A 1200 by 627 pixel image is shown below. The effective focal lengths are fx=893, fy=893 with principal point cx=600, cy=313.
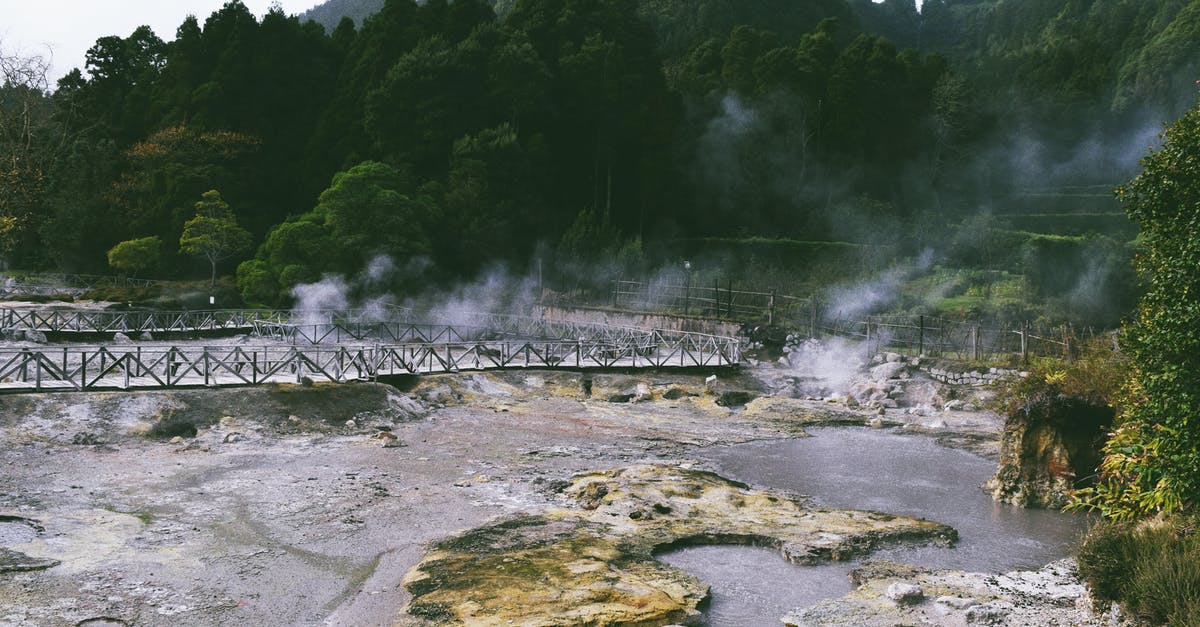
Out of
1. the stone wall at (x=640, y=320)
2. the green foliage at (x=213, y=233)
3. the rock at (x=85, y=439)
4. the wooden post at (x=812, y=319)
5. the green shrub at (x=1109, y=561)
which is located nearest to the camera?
the green shrub at (x=1109, y=561)

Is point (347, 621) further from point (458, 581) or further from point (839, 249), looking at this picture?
point (839, 249)

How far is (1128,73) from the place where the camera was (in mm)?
52000

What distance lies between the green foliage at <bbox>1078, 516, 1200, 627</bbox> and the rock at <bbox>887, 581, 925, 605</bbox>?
165cm

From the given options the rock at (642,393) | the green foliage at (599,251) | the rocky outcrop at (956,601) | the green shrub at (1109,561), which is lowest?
the rock at (642,393)

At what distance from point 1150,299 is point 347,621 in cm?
940

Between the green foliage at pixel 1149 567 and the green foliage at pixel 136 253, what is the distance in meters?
44.9

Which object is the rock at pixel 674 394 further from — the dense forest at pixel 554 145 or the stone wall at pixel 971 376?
the dense forest at pixel 554 145

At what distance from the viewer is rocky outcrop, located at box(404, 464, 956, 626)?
29.3ft

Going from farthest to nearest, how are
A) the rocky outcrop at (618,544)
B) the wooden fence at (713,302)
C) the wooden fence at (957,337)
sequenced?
1. the wooden fence at (713,302)
2. the wooden fence at (957,337)
3. the rocky outcrop at (618,544)

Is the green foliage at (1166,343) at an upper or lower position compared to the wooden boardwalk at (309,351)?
upper

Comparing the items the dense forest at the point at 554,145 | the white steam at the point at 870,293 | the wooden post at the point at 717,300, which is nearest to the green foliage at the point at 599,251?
the dense forest at the point at 554,145

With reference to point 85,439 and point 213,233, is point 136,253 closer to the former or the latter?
Answer: point 213,233

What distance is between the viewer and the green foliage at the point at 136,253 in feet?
145

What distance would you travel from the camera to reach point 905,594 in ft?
30.5
